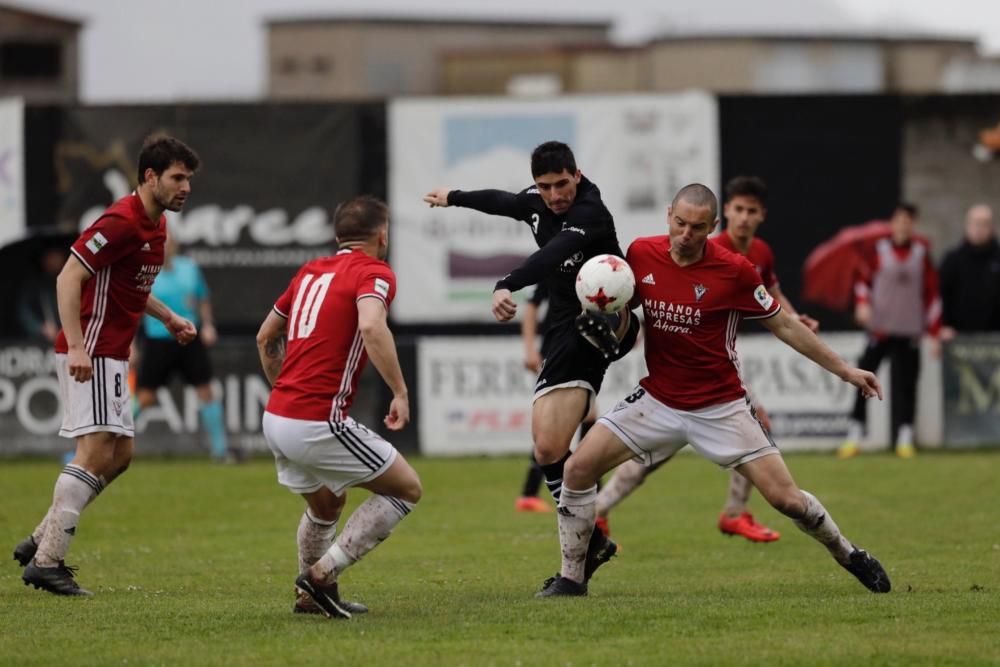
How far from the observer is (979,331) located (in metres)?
20.7

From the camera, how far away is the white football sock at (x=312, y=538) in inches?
334

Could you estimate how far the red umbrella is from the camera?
2225 centimetres

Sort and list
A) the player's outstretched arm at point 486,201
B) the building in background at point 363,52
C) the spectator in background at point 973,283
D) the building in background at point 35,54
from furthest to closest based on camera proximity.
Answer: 1. the building in background at point 363,52
2. the building in background at point 35,54
3. the spectator in background at point 973,283
4. the player's outstretched arm at point 486,201

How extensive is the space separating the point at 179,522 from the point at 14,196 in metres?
11.0

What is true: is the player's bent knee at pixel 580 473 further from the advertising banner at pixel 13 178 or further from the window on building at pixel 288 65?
the window on building at pixel 288 65

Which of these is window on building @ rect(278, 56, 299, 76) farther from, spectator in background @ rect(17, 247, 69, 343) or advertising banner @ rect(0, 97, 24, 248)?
spectator in background @ rect(17, 247, 69, 343)

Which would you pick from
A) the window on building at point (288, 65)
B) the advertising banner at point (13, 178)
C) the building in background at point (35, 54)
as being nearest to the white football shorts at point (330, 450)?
the advertising banner at point (13, 178)

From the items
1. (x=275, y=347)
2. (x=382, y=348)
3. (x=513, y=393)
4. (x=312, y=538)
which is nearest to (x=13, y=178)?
(x=513, y=393)

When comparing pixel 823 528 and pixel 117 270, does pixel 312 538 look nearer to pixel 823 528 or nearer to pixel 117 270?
pixel 117 270

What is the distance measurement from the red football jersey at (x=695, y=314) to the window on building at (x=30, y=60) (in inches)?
1694

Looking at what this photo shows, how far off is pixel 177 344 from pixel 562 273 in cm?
930

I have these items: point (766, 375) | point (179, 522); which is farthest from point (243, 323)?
point (179, 522)

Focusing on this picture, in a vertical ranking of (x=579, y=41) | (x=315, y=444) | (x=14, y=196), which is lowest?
(x=315, y=444)

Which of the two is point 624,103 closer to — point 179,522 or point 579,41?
point 179,522
